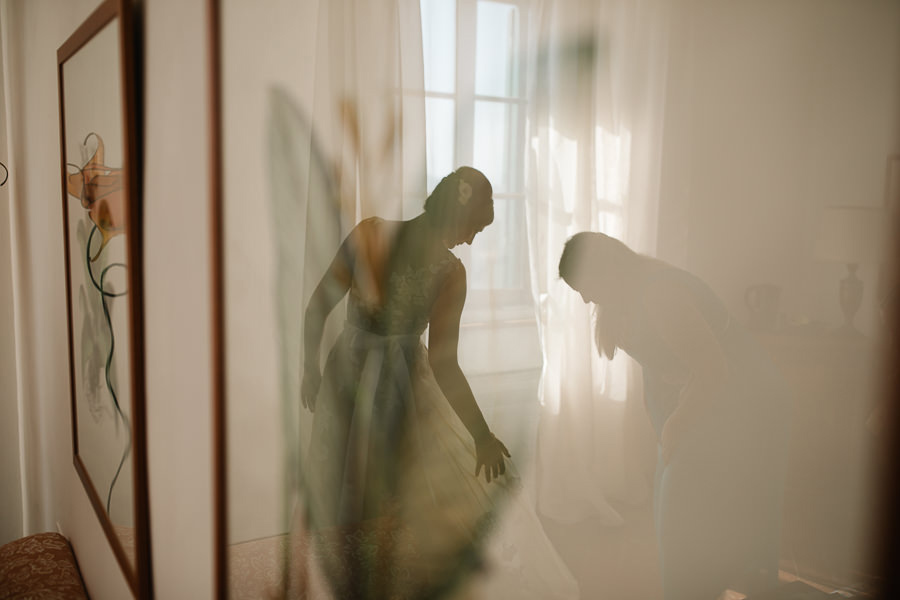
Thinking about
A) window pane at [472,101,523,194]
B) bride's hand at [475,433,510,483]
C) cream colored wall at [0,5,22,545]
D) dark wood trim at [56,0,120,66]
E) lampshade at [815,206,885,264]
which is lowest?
cream colored wall at [0,5,22,545]

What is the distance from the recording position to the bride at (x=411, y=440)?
0.49m

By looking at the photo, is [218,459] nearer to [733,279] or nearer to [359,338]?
[359,338]

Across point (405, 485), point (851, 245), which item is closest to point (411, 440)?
point (405, 485)

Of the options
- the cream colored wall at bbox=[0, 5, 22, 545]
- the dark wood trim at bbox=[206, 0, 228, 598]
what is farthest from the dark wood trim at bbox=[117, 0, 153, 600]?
the cream colored wall at bbox=[0, 5, 22, 545]

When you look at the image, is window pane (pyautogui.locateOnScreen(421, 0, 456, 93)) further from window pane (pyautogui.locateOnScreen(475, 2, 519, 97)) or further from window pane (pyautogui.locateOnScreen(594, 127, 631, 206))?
window pane (pyautogui.locateOnScreen(594, 127, 631, 206))

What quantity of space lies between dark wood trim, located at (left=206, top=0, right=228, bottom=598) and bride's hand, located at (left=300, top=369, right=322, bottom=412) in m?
0.17

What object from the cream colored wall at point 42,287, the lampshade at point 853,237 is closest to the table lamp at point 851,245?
the lampshade at point 853,237

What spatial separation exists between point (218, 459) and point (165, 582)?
0.51m

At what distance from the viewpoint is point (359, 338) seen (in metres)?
0.60

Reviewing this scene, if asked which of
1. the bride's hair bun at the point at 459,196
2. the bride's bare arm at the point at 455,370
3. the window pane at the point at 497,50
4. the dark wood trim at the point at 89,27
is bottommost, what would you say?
the bride's bare arm at the point at 455,370

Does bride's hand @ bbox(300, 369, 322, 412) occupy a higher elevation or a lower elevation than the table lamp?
lower

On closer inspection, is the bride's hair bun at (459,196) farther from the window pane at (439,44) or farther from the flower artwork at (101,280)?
the flower artwork at (101,280)

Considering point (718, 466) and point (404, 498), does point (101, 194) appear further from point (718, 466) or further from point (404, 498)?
point (718, 466)

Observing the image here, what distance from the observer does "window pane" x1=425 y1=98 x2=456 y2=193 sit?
492 millimetres
